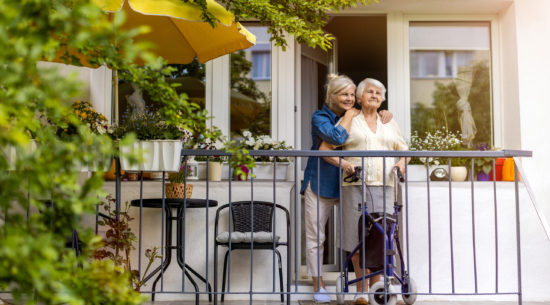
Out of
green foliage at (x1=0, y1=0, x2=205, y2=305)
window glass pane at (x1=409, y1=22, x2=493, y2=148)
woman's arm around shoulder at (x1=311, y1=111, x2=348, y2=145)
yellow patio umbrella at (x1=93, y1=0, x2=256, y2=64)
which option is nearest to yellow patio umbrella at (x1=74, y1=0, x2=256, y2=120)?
yellow patio umbrella at (x1=93, y1=0, x2=256, y2=64)

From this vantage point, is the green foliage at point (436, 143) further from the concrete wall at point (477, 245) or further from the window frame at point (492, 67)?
the concrete wall at point (477, 245)

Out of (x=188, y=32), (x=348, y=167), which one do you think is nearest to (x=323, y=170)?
(x=348, y=167)

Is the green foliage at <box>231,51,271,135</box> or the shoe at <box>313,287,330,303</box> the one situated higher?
the green foliage at <box>231,51,271,135</box>

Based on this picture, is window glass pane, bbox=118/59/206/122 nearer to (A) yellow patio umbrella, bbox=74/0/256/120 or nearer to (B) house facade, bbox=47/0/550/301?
(B) house facade, bbox=47/0/550/301

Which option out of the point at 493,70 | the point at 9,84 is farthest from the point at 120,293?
the point at 493,70

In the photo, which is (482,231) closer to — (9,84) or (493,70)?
(493,70)

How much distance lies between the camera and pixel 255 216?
15.5ft

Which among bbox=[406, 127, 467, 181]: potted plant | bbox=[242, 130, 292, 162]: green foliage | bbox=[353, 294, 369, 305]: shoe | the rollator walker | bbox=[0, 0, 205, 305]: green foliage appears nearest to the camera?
bbox=[0, 0, 205, 305]: green foliage

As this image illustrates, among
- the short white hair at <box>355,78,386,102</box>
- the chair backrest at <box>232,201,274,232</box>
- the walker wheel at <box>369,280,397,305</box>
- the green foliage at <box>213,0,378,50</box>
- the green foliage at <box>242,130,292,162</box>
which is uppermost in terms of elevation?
the green foliage at <box>213,0,378,50</box>

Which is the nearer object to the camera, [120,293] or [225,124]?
[120,293]

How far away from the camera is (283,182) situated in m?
4.85

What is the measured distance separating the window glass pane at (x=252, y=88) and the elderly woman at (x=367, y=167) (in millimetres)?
1252

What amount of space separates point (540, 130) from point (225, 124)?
263 cm

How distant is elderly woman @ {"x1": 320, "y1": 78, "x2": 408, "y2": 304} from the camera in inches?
165
